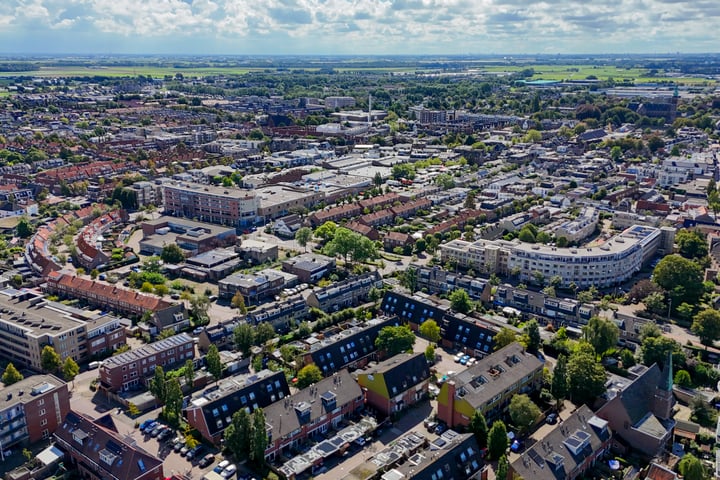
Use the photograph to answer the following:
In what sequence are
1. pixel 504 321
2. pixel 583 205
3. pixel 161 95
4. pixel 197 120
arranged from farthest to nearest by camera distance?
pixel 161 95, pixel 197 120, pixel 583 205, pixel 504 321

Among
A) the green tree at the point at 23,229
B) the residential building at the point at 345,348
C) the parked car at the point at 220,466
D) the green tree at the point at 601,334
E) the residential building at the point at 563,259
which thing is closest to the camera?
the parked car at the point at 220,466

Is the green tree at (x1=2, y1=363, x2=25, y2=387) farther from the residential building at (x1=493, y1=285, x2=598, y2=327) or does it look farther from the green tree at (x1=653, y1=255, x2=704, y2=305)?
the green tree at (x1=653, y1=255, x2=704, y2=305)

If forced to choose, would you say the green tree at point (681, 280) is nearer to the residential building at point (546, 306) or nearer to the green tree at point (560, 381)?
the residential building at point (546, 306)

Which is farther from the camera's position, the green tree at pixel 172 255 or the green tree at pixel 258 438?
the green tree at pixel 172 255

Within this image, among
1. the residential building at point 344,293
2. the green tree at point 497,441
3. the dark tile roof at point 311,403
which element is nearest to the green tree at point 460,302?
the residential building at point 344,293

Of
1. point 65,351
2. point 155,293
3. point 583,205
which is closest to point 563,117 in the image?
point 583,205

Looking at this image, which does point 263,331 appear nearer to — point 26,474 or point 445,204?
point 26,474
